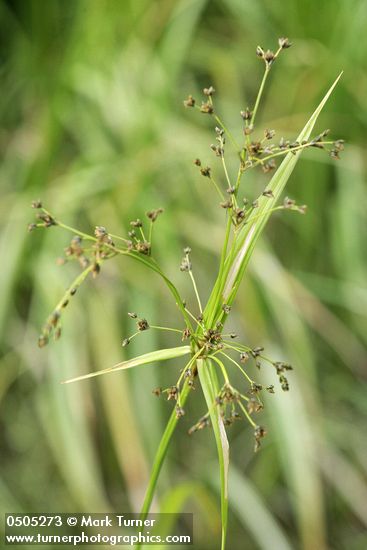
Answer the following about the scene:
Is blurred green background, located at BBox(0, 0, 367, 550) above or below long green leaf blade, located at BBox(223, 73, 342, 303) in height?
above

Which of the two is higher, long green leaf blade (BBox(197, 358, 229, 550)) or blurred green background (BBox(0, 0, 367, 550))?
blurred green background (BBox(0, 0, 367, 550))

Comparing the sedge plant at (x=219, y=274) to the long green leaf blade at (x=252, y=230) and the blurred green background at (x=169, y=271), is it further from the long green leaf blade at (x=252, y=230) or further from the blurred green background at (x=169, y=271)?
the blurred green background at (x=169, y=271)

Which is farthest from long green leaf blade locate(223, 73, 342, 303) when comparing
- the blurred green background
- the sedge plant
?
the blurred green background

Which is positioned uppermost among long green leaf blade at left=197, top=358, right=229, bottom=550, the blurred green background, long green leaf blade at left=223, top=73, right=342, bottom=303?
the blurred green background

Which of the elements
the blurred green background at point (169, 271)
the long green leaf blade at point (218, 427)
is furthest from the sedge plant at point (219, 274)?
the blurred green background at point (169, 271)

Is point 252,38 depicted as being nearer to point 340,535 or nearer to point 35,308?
point 35,308

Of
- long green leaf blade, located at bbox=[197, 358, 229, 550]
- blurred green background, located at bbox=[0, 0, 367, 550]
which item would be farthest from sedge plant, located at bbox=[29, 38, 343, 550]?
blurred green background, located at bbox=[0, 0, 367, 550]

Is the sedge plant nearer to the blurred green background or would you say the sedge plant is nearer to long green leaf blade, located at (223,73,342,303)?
long green leaf blade, located at (223,73,342,303)

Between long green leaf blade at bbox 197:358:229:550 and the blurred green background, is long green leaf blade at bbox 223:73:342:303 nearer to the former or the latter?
long green leaf blade at bbox 197:358:229:550

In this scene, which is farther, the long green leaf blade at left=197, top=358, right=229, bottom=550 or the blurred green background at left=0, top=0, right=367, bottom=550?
the blurred green background at left=0, top=0, right=367, bottom=550

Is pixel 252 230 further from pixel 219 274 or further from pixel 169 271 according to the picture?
pixel 169 271
